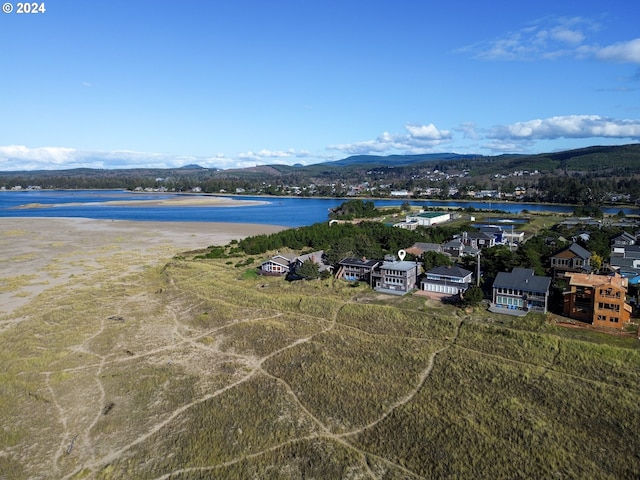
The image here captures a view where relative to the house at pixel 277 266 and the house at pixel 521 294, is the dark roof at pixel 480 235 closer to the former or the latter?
the house at pixel 521 294

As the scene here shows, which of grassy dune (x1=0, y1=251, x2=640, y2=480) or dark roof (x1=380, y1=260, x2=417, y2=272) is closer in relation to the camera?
grassy dune (x1=0, y1=251, x2=640, y2=480)

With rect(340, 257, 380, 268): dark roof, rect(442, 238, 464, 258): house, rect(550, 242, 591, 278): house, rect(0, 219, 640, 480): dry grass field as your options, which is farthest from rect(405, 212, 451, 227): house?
rect(0, 219, 640, 480): dry grass field

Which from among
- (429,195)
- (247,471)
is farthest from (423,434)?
(429,195)

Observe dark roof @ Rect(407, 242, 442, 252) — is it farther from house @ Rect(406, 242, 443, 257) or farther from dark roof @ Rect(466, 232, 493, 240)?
dark roof @ Rect(466, 232, 493, 240)

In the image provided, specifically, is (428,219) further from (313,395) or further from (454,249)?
(313,395)

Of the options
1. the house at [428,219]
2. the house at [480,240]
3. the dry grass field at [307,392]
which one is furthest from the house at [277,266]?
the house at [428,219]

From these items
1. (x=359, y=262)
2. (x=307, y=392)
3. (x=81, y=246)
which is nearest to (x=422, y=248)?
(x=359, y=262)

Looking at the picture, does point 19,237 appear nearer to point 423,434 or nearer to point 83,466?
point 83,466
